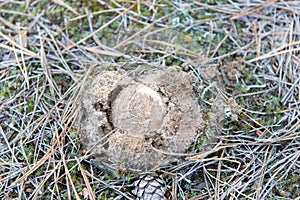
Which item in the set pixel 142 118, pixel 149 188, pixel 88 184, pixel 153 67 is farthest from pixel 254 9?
pixel 88 184

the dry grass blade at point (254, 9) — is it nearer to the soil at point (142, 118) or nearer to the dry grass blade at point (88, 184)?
the soil at point (142, 118)

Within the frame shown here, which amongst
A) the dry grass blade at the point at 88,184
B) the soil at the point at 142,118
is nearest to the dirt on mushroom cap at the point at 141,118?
the soil at the point at 142,118

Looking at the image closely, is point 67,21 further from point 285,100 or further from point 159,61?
point 285,100

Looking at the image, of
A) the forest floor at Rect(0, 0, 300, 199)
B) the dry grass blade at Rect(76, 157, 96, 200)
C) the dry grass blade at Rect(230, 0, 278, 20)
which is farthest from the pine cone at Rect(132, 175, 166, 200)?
the dry grass blade at Rect(230, 0, 278, 20)

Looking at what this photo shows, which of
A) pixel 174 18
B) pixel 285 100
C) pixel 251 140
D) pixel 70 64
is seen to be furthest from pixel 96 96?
pixel 285 100

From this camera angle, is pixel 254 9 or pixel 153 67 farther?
pixel 254 9

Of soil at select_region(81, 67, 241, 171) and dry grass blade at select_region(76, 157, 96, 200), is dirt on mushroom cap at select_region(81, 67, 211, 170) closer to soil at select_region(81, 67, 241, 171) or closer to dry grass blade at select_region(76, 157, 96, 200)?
soil at select_region(81, 67, 241, 171)

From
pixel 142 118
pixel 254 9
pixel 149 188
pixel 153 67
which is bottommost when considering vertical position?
pixel 149 188

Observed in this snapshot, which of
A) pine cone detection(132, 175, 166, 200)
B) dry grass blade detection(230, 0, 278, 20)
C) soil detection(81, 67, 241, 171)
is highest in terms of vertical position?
dry grass blade detection(230, 0, 278, 20)

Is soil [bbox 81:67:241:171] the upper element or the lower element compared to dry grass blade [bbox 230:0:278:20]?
lower

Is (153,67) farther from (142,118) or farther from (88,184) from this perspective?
(88,184)
